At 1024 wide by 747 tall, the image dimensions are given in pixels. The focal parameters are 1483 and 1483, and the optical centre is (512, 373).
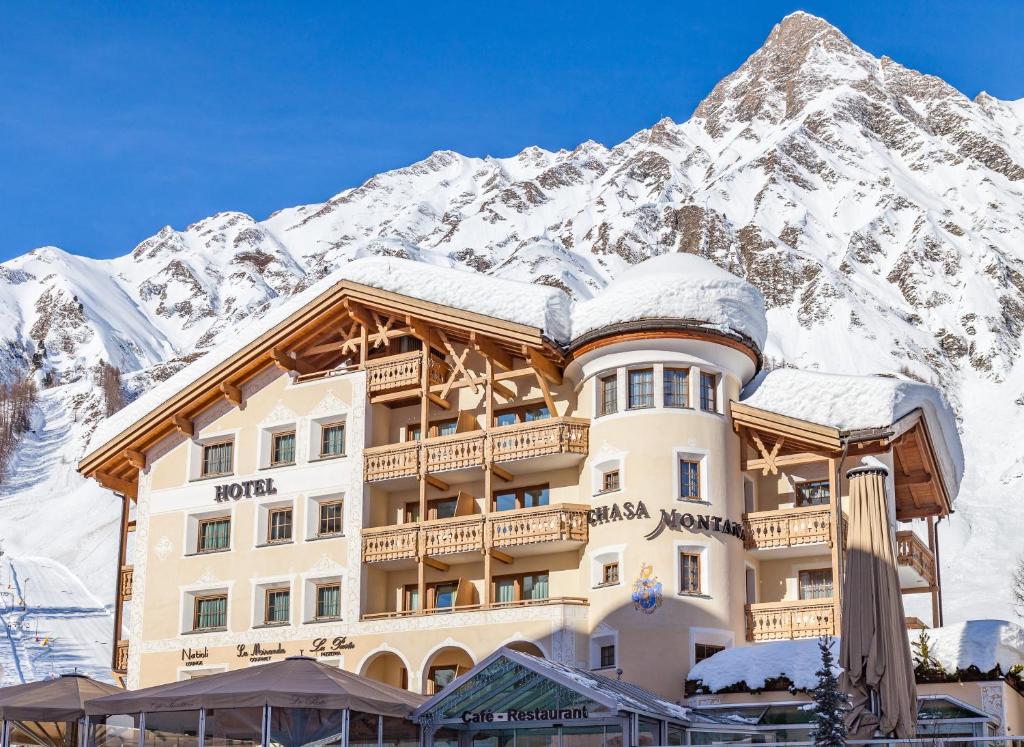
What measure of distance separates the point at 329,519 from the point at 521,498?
4843 millimetres

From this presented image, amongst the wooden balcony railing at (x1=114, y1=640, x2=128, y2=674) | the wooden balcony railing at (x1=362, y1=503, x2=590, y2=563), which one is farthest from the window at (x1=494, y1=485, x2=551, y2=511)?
the wooden balcony railing at (x1=114, y1=640, x2=128, y2=674)

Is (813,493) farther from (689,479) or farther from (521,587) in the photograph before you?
(521,587)

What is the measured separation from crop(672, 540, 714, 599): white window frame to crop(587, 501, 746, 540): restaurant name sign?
0.33m

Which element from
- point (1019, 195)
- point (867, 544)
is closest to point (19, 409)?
point (1019, 195)

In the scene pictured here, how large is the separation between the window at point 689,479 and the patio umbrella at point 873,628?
36.2ft

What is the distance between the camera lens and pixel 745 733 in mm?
25531

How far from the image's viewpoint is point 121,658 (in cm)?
3850

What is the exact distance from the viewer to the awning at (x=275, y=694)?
76.7 feet

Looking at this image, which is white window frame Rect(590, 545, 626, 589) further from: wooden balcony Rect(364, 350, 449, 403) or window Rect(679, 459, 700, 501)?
wooden balcony Rect(364, 350, 449, 403)

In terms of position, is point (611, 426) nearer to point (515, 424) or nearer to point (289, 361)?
point (515, 424)

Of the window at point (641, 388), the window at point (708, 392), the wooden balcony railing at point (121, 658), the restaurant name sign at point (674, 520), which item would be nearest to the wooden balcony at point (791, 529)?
the restaurant name sign at point (674, 520)

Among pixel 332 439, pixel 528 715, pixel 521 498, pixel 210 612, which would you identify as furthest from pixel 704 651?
pixel 210 612

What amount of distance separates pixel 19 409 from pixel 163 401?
4873 inches

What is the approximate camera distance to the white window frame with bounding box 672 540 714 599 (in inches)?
1241
